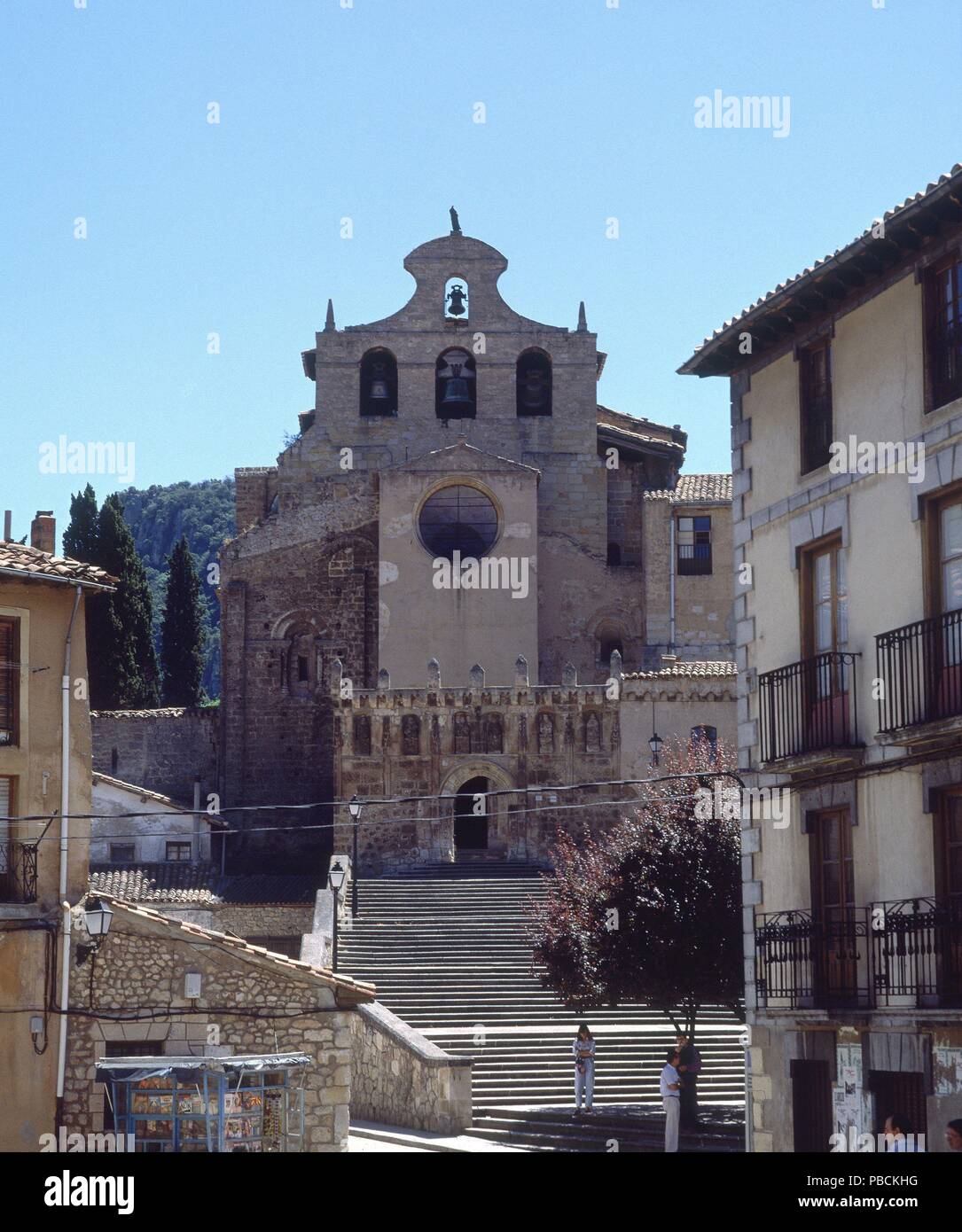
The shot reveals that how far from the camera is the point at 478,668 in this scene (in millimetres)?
55375

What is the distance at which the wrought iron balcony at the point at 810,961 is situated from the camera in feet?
73.9

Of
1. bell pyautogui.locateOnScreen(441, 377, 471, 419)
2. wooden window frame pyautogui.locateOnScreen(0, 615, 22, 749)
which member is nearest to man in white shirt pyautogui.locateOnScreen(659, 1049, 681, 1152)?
wooden window frame pyautogui.locateOnScreen(0, 615, 22, 749)

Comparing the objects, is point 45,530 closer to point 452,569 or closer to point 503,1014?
point 503,1014

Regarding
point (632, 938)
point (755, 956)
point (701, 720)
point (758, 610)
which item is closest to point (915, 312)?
point (758, 610)

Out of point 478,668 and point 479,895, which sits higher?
point 478,668

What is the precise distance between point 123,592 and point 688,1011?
35.2m

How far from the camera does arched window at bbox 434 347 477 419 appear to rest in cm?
6488

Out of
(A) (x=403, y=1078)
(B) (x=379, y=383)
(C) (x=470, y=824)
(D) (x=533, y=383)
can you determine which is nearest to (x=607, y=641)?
(D) (x=533, y=383)

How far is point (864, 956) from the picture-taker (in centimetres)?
2238

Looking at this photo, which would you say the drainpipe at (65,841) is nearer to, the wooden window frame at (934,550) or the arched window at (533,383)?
the wooden window frame at (934,550)

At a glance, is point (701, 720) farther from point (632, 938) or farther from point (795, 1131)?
point (795, 1131)

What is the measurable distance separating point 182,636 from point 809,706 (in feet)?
168

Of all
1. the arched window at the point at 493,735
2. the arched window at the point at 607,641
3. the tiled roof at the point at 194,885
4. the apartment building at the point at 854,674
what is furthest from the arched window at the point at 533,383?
the apartment building at the point at 854,674

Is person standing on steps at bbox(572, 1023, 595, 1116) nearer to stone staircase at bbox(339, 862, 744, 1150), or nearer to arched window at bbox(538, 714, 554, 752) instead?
stone staircase at bbox(339, 862, 744, 1150)
